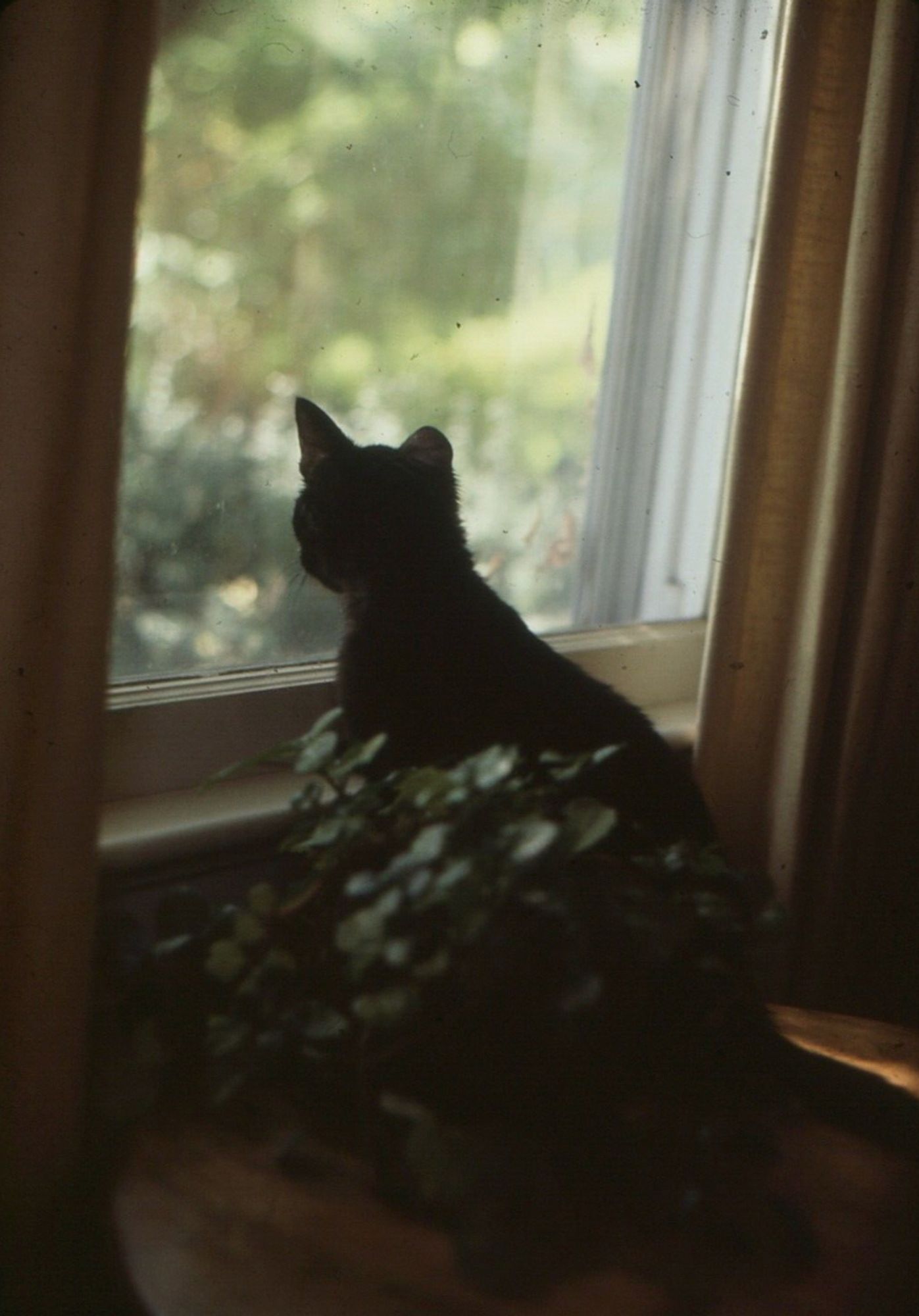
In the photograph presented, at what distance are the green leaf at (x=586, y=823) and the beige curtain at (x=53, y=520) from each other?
0.32 meters

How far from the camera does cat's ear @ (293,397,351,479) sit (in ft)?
3.10

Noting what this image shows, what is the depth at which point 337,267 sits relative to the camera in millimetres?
1068

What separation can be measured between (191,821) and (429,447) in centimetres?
41

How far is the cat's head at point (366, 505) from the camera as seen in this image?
961mm

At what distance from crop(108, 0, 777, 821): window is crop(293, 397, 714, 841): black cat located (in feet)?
0.41

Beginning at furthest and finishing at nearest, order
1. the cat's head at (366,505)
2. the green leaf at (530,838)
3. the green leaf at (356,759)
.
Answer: the cat's head at (366,505) < the green leaf at (356,759) < the green leaf at (530,838)

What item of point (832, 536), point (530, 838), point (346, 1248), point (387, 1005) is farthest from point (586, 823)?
point (832, 536)

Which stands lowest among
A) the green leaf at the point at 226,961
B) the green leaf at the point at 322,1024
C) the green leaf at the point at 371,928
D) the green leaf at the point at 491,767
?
the green leaf at the point at 322,1024

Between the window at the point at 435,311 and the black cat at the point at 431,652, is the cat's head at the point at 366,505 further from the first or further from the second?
the window at the point at 435,311

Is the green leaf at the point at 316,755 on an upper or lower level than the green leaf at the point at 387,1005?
upper

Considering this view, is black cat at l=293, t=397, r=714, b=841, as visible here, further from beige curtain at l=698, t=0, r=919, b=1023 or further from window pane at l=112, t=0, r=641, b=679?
beige curtain at l=698, t=0, r=919, b=1023

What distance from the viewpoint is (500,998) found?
2.01ft

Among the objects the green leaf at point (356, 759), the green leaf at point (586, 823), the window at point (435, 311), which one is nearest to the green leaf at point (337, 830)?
the green leaf at point (356, 759)

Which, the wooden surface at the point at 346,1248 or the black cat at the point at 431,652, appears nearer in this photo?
the wooden surface at the point at 346,1248
